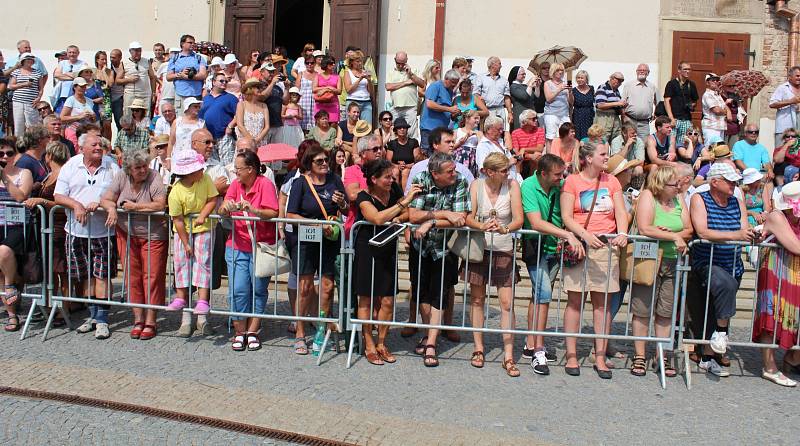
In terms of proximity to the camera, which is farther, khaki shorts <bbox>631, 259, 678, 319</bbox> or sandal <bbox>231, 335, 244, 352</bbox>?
sandal <bbox>231, 335, 244, 352</bbox>

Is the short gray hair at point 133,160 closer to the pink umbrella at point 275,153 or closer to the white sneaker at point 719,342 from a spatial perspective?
the pink umbrella at point 275,153

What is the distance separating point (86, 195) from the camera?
7.90 metres

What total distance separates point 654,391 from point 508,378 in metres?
1.15

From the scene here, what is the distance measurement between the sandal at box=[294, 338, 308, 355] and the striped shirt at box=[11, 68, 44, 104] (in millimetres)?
9351

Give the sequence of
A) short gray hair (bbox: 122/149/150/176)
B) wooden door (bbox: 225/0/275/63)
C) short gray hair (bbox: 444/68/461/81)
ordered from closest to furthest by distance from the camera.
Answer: short gray hair (bbox: 122/149/150/176) < short gray hair (bbox: 444/68/461/81) < wooden door (bbox: 225/0/275/63)

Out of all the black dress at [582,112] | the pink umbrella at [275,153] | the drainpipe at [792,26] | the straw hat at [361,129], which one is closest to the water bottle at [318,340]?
the pink umbrella at [275,153]

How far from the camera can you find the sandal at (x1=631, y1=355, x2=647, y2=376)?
23.4 ft

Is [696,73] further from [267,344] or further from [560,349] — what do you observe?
[267,344]

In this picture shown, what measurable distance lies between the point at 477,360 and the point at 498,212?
50.0 inches

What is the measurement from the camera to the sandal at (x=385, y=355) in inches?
286

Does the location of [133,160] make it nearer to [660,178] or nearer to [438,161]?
[438,161]

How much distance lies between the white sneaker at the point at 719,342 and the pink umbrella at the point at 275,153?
5321 mm

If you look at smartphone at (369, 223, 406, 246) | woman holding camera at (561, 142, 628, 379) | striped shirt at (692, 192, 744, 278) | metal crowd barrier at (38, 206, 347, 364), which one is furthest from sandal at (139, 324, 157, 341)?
striped shirt at (692, 192, 744, 278)

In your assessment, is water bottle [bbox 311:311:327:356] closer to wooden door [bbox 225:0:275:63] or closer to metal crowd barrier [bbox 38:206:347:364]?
metal crowd barrier [bbox 38:206:347:364]
